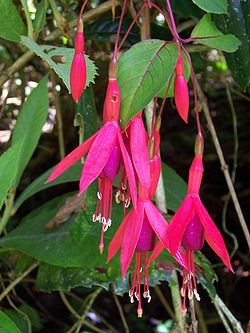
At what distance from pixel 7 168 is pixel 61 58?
0.14 m

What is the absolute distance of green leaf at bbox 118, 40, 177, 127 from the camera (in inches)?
22.5

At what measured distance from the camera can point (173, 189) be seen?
1028 mm

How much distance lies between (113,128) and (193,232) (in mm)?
128

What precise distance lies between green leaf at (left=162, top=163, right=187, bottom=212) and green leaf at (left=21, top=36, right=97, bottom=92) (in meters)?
0.36

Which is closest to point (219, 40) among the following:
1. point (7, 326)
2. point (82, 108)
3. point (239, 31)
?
point (239, 31)

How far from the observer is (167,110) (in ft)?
4.92

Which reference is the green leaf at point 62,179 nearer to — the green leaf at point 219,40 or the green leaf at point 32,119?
the green leaf at point 32,119

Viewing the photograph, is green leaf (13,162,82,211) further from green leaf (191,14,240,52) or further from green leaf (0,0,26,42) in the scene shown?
green leaf (191,14,240,52)

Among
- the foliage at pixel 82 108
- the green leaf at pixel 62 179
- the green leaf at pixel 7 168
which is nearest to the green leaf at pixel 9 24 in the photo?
the foliage at pixel 82 108

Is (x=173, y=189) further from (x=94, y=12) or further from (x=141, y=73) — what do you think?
(x=141, y=73)

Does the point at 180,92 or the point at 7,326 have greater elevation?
the point at 180,92

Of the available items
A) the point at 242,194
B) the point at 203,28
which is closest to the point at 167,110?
the point at 242,194

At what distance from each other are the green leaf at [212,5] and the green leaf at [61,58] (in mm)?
137

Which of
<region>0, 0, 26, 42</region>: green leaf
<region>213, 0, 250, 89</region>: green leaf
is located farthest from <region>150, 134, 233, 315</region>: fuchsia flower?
<region>0, 0, 26, 42</region>: green leaf
